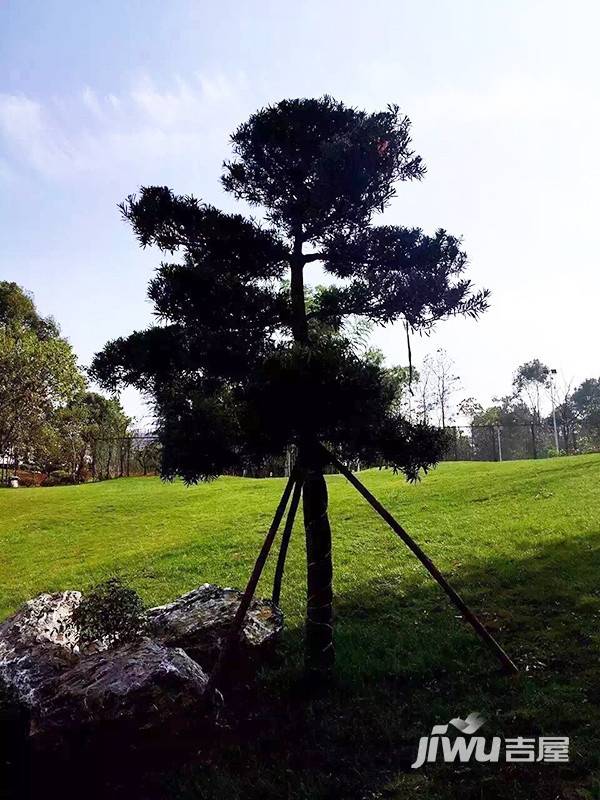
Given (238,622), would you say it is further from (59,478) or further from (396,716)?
(59,478)

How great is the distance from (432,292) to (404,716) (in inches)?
176

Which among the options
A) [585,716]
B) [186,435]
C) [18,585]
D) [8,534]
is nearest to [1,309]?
[8,534]

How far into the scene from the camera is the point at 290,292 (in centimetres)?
735

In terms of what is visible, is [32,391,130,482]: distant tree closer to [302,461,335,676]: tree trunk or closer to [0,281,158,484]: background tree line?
[0,281,158,484]: background tree line

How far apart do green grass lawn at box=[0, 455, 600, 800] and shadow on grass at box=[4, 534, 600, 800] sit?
0.06ft

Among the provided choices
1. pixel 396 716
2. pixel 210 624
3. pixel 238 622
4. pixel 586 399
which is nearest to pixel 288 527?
pixel 210 624

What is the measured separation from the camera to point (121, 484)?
92.9 ft

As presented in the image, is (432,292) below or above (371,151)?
below

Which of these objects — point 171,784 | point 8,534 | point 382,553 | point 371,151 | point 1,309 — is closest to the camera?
point 171,784

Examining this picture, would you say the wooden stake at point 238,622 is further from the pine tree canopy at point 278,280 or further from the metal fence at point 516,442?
the metal fence at point 516,442

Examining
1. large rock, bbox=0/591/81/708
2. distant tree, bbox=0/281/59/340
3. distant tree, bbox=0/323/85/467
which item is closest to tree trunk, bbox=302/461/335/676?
large rock, bbox=0/591/81/708

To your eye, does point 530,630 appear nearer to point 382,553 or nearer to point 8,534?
point 382,553

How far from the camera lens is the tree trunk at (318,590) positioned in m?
6.32

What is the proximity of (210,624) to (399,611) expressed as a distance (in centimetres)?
312
